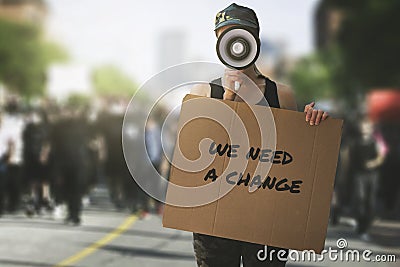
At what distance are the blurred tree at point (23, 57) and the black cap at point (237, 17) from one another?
7883cm

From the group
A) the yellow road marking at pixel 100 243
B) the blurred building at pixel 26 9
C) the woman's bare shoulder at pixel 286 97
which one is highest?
the blurred building at pixel 26 9

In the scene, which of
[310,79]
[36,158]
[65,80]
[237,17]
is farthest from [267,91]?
[310,79]

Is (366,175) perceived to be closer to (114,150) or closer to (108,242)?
(108,242)

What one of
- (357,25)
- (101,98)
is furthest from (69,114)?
(357,25)

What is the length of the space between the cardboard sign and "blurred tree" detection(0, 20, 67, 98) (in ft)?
259

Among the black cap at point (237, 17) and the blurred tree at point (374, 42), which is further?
the blurred tree at point (374, 42)

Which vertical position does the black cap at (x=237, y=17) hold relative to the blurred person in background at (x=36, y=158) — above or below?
above

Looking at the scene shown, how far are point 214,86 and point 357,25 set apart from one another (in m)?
35.9

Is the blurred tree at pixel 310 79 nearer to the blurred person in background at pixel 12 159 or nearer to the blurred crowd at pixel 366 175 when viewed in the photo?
the blurred crowd at pixel 366 175

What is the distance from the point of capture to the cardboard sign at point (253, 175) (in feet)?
12.3

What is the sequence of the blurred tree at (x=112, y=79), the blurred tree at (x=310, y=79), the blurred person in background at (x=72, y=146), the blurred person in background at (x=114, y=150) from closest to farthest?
the blurred person in background at (x=72, y=146) → the blurred person in background at (x=114, y=150) → the blurred tree at (x=310, y=79) → the blurred tree at (x=112, y=79)

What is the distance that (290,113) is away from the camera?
378 cm

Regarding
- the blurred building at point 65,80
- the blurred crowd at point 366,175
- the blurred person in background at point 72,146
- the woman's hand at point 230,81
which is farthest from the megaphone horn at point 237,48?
the blurred building at point 65,80

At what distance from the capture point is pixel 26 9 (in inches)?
5876
